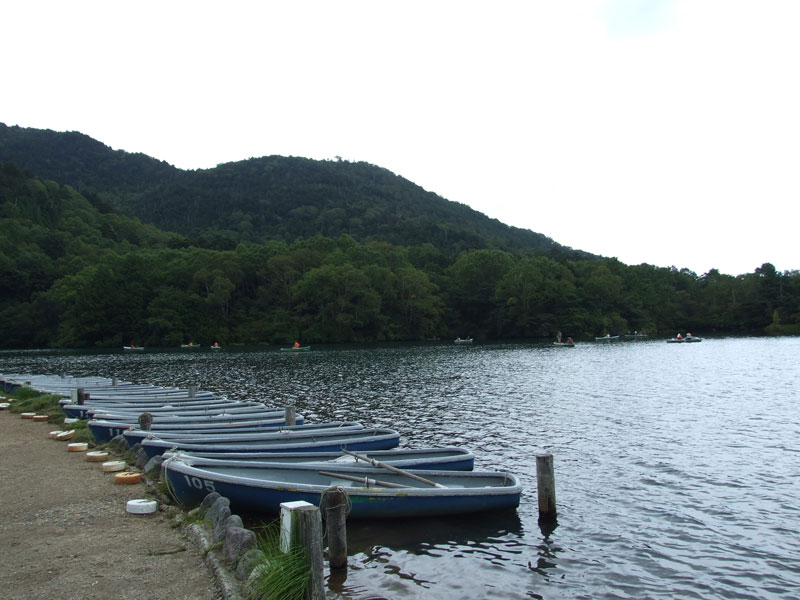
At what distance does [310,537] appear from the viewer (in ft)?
22.6

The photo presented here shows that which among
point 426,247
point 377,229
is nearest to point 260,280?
point 426,247

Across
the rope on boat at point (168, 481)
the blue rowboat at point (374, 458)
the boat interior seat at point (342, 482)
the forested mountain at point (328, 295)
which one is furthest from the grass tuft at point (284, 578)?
the forested mountain at point (328, 295)

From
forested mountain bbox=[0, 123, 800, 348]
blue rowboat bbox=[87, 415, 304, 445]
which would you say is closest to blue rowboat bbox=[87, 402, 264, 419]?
blue rowboat bbox=[87, 415, 304, 445]

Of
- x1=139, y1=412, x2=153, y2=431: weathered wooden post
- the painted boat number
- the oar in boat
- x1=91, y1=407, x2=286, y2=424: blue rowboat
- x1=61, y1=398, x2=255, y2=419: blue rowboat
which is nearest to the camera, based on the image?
the painted boat number

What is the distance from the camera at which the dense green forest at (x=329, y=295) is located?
106 m

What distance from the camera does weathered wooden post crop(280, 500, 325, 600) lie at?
6.78 m

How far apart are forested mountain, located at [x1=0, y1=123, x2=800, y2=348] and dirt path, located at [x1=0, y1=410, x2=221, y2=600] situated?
9442cm

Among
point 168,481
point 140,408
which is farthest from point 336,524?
point 140,408

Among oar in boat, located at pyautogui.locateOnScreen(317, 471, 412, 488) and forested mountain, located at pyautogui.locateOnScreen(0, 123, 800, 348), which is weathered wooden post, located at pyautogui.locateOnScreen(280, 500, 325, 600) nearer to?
oar in boat, located at pyautogui.locateOnScreen(317, 471, 412, 488)

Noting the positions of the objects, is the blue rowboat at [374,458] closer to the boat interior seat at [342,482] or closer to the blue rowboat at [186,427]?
the boat interior seat at [342,482]

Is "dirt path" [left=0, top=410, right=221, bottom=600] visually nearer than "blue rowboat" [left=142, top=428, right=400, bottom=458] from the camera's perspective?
Yes

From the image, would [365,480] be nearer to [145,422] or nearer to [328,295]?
[145,422]

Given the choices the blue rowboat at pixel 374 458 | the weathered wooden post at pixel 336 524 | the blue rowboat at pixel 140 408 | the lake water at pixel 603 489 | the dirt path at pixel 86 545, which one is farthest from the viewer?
the blue rowboat at pixel 140 408

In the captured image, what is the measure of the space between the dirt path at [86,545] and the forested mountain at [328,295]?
94.4 m
